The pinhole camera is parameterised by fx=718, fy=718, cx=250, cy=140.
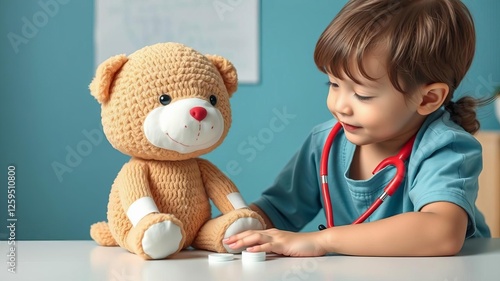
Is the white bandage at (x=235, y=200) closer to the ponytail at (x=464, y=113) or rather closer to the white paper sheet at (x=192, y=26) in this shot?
the ponytail at (x=464, y=113)

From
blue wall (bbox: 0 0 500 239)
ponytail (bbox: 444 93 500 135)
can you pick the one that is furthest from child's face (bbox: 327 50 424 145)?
blue wall (bbox: 0 0 500 239)

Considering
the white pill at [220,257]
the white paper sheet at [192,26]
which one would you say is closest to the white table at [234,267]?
the white pill at [220,257]

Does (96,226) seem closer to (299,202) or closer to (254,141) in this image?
(299,202)

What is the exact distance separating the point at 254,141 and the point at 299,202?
1.74 meters

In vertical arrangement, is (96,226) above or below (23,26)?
below

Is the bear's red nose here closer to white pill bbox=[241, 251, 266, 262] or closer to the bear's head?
the bear's head

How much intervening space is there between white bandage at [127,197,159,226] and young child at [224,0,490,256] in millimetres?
128

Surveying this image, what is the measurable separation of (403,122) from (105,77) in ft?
1.73

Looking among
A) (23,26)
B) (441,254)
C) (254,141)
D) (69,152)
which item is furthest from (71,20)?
(441,254)

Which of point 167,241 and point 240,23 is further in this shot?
point 240,23

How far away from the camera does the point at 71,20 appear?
3.10 metres

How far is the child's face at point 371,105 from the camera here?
3.93 ft

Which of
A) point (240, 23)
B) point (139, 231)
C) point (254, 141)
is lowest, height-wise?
point (254, 141)

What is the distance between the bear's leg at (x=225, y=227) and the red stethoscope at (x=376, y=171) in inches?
6.2
